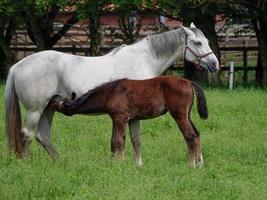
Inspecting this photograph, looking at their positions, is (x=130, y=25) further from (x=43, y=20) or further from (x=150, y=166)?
(x=150, y=166)

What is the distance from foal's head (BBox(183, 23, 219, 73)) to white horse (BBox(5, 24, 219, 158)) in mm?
568

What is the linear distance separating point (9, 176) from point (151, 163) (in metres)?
2.39

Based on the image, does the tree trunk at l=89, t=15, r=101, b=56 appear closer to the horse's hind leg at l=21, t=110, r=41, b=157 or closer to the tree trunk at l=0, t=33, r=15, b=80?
the tree trunk at l=0, t=33, r=15, b=80

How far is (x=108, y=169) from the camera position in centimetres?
909

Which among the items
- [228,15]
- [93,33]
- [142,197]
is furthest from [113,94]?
[93,33]

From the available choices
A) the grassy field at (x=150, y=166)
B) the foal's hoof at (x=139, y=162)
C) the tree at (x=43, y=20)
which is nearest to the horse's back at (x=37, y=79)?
the grassy field at (x=150, y=166)

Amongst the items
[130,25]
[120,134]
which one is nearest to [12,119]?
[120,134]

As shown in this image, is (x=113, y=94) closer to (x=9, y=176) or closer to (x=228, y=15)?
(x=9, y=176)

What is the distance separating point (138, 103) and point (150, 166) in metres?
0.99

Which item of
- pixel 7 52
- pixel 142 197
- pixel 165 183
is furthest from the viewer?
pixel 7 52

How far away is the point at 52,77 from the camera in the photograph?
421 inches

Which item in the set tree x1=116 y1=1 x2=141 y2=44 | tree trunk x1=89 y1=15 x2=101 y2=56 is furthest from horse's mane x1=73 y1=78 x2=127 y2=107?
tree trunk x1=89 y1=15 x2=101 y2=56

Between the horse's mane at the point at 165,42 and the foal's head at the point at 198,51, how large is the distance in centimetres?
15

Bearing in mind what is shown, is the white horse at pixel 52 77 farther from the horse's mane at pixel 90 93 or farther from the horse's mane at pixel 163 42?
the horse's mane at pixel 90 93
